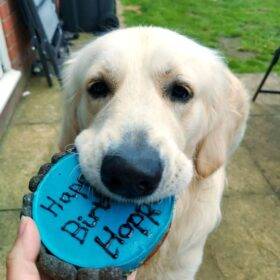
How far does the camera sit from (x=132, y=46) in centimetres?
217

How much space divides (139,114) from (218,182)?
1.07 m

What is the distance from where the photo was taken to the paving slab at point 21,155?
391 cm

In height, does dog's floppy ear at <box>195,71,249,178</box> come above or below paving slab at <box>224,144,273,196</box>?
above

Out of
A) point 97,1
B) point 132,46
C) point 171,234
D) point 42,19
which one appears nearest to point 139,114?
point 132,46

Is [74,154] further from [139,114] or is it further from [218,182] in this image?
[218,182]

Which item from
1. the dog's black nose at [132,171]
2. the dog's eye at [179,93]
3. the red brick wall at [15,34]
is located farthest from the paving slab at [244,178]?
the red brick wall at [15,34]

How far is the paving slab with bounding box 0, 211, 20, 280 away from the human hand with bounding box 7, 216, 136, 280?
1.68 m

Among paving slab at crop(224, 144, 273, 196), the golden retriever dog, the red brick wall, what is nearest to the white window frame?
the red brick wall

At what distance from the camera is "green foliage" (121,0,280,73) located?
705 centimetres

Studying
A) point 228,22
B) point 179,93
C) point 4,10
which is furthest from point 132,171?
point 228,22

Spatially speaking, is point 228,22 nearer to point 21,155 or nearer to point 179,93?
point 21,155

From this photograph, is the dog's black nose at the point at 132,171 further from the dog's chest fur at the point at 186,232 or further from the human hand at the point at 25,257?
the dog's chest fur at the point at 186,232

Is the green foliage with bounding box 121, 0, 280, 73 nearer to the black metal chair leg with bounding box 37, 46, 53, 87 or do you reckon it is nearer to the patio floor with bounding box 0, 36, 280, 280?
the patio floor with bounding box 0, 36, 280, 280

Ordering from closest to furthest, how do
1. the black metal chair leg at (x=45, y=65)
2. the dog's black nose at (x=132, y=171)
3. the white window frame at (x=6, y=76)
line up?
the dog's black nose at (x=132, y=171)
the white window frame at (x=6, y=76)
the black metal chair leg at (x=45, y=65)
